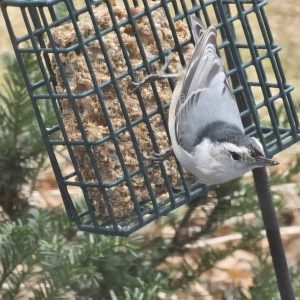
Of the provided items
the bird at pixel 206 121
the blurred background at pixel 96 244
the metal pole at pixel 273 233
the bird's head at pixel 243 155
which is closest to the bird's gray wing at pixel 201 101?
the bird at pixel 206 121

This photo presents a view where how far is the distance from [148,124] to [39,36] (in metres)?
0.41

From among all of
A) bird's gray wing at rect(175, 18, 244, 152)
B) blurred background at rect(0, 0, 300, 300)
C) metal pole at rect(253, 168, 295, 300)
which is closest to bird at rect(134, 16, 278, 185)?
bird's gray wing at rect(175, 18, 244, 152)

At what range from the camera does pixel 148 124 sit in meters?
3.07

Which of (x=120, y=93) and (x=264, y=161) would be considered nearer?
(x=264, y=161)

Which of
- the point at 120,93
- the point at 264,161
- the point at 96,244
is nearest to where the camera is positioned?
the point at 264,161

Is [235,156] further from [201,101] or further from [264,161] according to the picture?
[201,101]

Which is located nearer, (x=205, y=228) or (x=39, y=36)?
(x=39, y=36)

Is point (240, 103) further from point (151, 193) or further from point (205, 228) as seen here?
point (205, 228)

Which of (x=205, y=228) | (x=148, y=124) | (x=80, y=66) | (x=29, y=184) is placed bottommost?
(x=205, y=228)

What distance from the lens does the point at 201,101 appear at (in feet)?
9.75

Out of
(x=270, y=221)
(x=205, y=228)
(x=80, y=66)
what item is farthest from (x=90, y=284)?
(x=80, y=66)

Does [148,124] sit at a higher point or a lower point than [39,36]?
lower

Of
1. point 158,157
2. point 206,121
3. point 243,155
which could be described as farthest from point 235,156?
point 158,157

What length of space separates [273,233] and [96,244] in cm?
61
